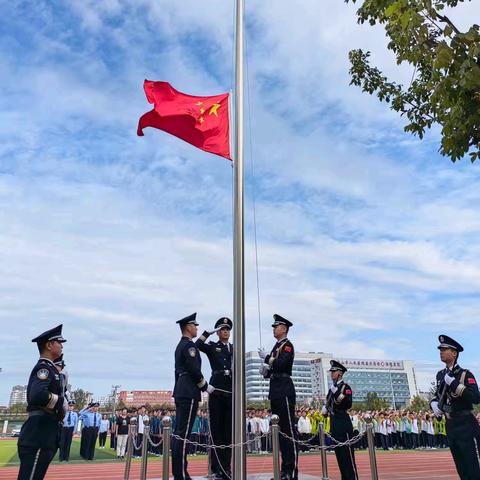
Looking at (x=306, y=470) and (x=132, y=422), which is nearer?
(x=132, y=422)

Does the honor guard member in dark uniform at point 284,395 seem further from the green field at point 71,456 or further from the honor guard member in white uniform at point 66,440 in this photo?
the green field at point 71,456

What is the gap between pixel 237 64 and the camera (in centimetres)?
669

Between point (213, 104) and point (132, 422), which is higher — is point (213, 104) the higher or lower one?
the higher one

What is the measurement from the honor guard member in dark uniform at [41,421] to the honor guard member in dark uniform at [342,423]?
380 cm

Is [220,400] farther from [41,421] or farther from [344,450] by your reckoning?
[41,421]

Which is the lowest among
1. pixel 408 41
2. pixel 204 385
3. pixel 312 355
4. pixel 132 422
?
pixel 132 422

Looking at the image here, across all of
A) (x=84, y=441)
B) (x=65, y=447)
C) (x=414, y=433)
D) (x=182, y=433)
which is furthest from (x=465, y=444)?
(x=414, y=433)

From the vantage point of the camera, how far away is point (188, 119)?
21.6 feet

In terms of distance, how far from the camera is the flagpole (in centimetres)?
517

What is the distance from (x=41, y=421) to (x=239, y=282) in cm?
260

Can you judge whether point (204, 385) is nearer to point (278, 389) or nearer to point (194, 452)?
point (278, 389)

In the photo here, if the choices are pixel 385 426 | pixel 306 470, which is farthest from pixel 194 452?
pixel 385 426

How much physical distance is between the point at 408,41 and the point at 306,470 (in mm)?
9420

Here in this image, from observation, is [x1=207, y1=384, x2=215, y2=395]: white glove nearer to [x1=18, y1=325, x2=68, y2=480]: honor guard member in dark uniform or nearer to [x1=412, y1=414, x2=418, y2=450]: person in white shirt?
[x1=18, y1=325, x2=68, y2=480]: honor guard member in dark uniform
